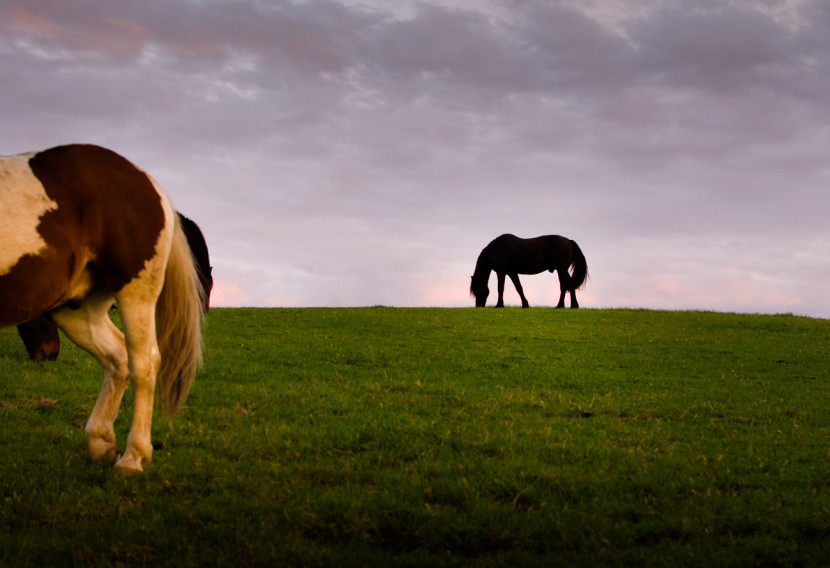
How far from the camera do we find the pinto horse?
19.4 ft

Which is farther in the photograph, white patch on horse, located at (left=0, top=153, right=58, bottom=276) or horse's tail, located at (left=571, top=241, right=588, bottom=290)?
horse's tail, located at (left=571, top=241, right=588, bottom=290)

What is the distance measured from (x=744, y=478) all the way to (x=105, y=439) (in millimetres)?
5813

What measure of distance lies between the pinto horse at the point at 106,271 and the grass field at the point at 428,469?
69cm

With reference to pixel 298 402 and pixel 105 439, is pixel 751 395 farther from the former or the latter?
pixel 105 439

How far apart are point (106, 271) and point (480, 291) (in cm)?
2628

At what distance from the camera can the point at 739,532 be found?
5.21 m

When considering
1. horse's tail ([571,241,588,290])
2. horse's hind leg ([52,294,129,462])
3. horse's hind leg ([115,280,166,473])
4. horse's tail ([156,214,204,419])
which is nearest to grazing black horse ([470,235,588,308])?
horse's tail ([571,241,588,290])

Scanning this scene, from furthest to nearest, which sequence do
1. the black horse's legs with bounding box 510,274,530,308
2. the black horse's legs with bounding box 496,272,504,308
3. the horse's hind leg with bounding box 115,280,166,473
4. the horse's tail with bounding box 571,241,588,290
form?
the horse's tail with bounding box 571,241,588,290
the black horse's legs with bounding box 496,272,504,308
the black horse's legs with bounding box 510,274,530,308
the horse's hind leg with bounding box 115,280,166,473

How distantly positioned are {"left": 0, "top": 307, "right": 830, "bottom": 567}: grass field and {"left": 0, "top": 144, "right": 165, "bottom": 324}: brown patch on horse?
1616 millimetres

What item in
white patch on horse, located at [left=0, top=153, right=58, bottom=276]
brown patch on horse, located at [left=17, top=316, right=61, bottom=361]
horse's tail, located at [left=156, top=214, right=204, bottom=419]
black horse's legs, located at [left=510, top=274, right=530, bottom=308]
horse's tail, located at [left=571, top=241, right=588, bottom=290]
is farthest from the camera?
horse's tail, located at [left=571, top=241, right=588, bottom=290]

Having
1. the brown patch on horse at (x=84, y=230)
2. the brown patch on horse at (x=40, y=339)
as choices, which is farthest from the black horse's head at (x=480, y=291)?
the brown patch on horse at (x=84, y=230)

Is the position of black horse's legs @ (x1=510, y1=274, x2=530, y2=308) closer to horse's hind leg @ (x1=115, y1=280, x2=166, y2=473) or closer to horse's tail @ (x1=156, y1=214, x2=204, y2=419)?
horse's tail @ (x1=156, y1=214, x2=204, y2=419)

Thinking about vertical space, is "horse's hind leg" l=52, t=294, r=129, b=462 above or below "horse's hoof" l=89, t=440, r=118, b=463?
above

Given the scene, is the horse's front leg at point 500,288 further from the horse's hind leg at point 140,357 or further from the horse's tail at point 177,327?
the horse's hind leg at point 140,357
